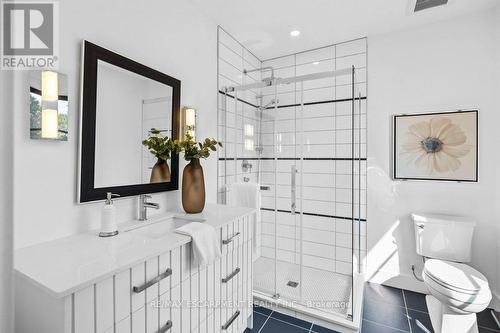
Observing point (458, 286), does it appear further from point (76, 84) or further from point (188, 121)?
point (76, 84)

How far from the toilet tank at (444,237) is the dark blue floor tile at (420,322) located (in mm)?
487

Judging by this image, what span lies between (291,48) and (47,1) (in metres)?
2.26

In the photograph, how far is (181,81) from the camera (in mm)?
1928

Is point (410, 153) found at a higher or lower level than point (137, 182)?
higher

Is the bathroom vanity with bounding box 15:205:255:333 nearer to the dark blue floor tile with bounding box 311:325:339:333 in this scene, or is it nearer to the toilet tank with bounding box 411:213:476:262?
the dark blue floor tile with bounding box 311:325:339:333

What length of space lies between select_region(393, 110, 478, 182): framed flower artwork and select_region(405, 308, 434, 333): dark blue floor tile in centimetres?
118

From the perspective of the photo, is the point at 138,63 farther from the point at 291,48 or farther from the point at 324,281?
the point at 324,281

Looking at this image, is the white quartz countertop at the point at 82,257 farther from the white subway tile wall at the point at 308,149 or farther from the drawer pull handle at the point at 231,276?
the white subway tile wall at the point at 308,149

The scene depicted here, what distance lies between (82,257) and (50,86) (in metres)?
0.78

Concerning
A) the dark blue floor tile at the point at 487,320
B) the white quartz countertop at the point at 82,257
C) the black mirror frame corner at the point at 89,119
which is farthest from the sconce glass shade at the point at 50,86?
the dark blue floor tile at the point at 487,320

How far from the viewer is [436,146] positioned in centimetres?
231

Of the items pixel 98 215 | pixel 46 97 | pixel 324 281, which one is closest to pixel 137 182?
pixel 98 215

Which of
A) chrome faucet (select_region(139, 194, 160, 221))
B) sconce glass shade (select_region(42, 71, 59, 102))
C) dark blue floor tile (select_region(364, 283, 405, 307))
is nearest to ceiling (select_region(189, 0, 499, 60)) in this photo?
sconce glass shade (select_region(42, 71, 59, 102))

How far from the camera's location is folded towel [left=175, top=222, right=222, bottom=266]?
125 cm
